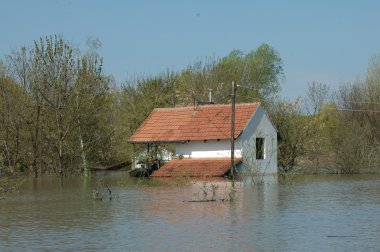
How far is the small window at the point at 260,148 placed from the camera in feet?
144

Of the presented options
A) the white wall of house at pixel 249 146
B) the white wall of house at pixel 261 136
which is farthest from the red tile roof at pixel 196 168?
the white wall of house at pixel 261 136

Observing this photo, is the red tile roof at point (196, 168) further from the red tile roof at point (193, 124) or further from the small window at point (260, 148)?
the small window at point (260, 148)

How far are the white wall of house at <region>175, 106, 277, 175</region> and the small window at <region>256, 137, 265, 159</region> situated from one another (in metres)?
0.14

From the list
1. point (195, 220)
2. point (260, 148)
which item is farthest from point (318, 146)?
point (195, 220)

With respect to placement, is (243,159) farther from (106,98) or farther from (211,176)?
(106,98)

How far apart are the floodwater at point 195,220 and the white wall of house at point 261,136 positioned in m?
9.57

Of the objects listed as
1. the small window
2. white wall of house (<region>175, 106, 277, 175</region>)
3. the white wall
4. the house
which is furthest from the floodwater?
the small window

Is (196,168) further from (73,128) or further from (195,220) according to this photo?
(195,220)

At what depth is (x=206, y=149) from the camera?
4353 cm

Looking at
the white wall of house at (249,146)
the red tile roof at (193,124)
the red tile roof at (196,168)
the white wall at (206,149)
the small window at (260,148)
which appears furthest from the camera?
the small window at (260,148)

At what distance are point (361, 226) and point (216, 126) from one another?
25.6 m

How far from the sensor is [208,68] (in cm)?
6650

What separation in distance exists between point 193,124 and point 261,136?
4.24 m

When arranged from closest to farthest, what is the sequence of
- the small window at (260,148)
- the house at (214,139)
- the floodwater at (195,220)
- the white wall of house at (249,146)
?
the floodwater at (195,220) → the house at (214,139) → the white wall of house at (249,146) → the small window at (260,148)
